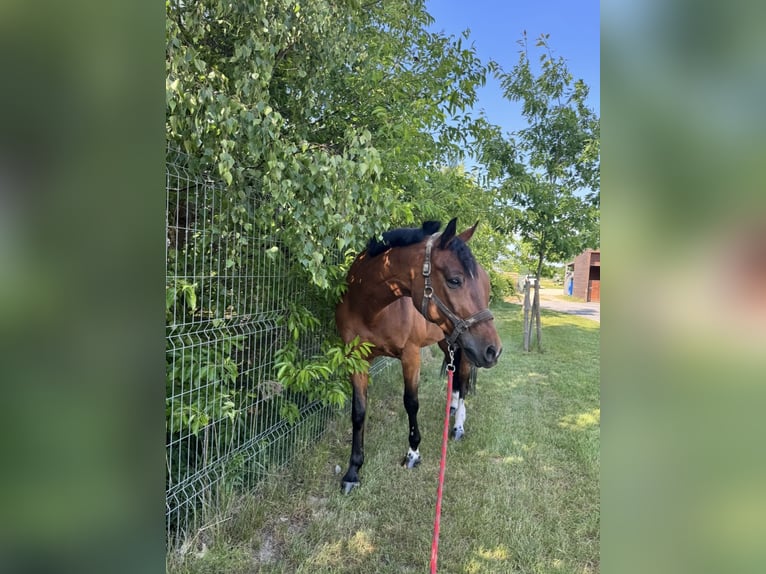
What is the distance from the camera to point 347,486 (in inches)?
111

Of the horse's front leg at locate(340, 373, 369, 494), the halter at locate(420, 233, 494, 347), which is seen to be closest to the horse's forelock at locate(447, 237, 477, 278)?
the halter at locate(420, 233, 494, 347)

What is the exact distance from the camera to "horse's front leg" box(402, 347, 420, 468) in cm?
322

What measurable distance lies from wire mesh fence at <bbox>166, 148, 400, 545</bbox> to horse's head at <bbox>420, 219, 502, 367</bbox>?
39.5 inches

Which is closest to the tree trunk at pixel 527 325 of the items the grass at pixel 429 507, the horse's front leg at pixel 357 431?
the grass at pixel 429 507

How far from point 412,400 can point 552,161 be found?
5200 millimetres

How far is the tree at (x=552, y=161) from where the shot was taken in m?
6.18

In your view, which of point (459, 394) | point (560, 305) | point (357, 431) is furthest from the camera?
point (560, 305)

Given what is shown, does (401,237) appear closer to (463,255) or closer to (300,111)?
(463,255)

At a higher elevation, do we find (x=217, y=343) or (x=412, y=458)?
(x=217, y=343)

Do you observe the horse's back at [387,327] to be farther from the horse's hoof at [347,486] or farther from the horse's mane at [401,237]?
the horse's hoof at [347,486]

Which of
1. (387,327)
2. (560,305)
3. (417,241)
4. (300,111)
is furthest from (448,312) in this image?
(560,305)
